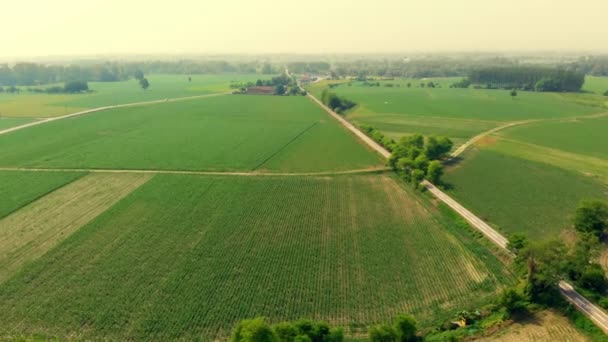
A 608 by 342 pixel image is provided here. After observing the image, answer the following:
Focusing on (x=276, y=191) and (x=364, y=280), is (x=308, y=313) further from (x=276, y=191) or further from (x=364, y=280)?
(x=276, y=191)

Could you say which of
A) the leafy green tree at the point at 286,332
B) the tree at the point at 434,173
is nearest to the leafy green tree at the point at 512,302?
the leafy green tree at the point at 286,332

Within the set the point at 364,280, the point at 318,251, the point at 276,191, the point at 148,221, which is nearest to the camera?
the point at 364,280

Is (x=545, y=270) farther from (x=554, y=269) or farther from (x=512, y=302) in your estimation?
(x=512, y=302)

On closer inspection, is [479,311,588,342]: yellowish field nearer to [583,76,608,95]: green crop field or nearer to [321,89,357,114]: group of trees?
[321,89,357,114]: group of trees

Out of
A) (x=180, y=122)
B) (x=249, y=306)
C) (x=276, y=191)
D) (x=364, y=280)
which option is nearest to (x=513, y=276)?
(x=364, y=280)

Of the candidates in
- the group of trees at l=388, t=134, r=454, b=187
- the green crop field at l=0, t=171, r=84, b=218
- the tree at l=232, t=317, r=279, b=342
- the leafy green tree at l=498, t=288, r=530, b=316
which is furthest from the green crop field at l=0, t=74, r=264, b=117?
the leafy green tree at l=498, t=288, r=530, b=316

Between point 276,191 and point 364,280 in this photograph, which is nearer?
point 364,280
